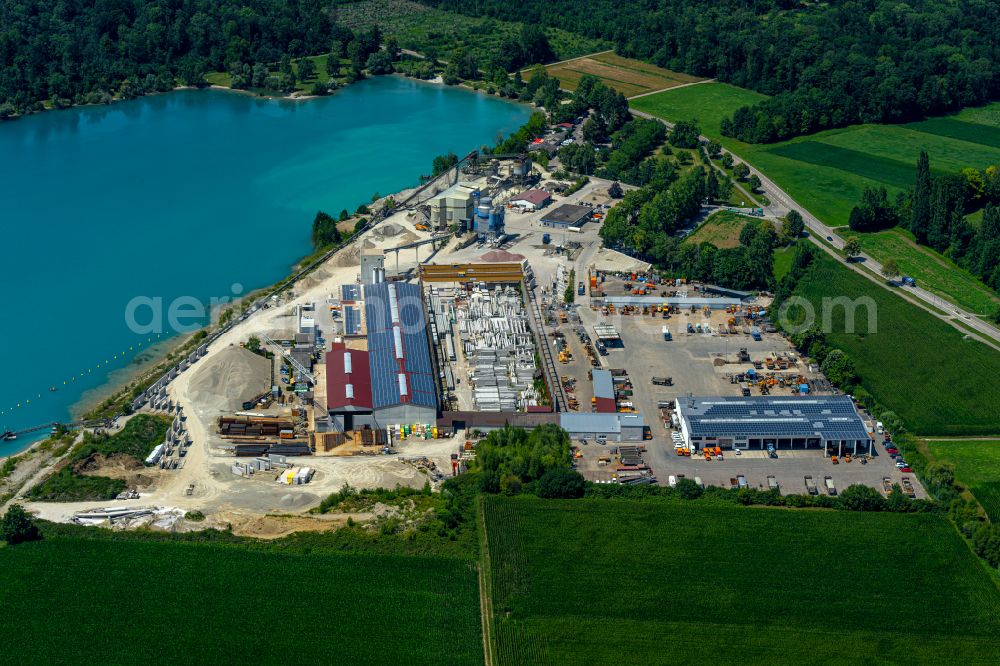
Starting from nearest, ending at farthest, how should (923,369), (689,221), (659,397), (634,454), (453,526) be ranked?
1. (453,526)
2. (634,454)
3. (659,397)
4. (923,369)
5. (689,221)

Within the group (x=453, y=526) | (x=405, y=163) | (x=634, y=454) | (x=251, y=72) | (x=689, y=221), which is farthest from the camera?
(x=251, y=72)

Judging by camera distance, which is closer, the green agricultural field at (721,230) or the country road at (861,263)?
the country road at (861,263)

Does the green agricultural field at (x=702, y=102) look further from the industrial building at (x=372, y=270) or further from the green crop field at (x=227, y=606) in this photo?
the green crop field at (x=227, y=606)

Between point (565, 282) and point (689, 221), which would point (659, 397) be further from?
point (689, 221)

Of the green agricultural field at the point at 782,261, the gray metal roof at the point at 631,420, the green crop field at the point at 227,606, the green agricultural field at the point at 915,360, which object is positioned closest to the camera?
the green crop field at the point at 227,606

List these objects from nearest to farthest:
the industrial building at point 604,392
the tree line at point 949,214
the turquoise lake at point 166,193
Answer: the industrial building at point 604,392 < the turquoise lake at point 166,193 < the tree line at point 949,214

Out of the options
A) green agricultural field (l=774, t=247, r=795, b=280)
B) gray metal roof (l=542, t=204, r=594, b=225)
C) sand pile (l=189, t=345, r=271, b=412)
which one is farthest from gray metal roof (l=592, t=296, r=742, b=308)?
sand pile (l=189, t=345, r=271, b=412)

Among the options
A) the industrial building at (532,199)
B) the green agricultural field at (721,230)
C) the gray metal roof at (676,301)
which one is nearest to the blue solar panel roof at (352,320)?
the gray metal roof at (676,301)

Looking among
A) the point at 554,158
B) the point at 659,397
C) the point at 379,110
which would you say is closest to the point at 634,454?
the point at 659,397

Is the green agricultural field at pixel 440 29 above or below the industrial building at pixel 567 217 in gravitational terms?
above
